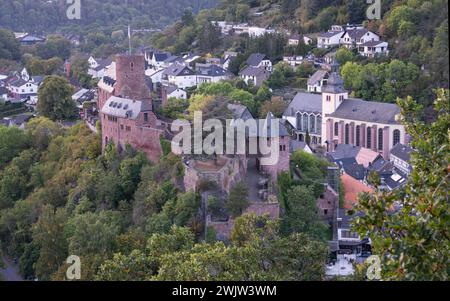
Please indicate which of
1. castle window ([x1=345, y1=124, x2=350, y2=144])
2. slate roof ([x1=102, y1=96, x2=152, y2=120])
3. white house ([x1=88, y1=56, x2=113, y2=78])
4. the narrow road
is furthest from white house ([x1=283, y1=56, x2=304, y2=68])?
the narrow road

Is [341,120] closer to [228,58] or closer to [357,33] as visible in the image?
[357,33]

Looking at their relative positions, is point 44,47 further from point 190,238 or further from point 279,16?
point 190,238

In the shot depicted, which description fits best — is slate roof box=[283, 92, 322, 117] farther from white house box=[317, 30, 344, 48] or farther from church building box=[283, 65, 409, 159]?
white house box=[317, 30, 344, 48]

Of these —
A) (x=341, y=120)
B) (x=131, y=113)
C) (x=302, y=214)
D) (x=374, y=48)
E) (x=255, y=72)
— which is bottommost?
(x=341, y=120)

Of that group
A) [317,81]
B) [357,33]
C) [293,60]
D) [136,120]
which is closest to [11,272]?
[136,120]
